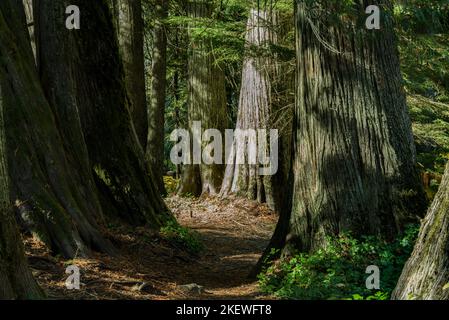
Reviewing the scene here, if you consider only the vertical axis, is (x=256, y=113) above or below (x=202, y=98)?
below

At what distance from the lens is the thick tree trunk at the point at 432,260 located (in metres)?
5.05

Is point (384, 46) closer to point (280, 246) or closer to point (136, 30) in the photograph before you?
point (280, 246)

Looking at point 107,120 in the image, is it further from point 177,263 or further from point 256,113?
point 256,113

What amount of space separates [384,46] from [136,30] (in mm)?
8219

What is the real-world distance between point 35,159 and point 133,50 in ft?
26.7

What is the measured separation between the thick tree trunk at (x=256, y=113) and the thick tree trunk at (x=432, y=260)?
945 centimetres

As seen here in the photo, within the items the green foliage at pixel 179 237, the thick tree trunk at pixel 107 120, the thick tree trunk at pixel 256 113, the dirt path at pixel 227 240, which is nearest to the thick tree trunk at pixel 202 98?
the dirt path at pixel 227 240

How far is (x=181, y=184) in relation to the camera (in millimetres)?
16688

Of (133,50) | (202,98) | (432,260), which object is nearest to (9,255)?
Answer: (432,260)

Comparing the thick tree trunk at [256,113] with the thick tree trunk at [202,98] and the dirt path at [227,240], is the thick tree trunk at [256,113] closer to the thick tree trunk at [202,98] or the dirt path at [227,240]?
the dirt path at [227,240]

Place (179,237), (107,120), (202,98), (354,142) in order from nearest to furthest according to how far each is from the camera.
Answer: (354,142), (107,120), (179,237), (202,98)

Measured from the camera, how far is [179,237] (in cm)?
1038

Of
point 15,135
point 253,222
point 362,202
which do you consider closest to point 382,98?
point 362,202

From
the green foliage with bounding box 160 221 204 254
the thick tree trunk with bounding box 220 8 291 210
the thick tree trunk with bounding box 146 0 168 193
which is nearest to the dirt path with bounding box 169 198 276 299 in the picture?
the green foliage with bounding box 160 221 204 254
